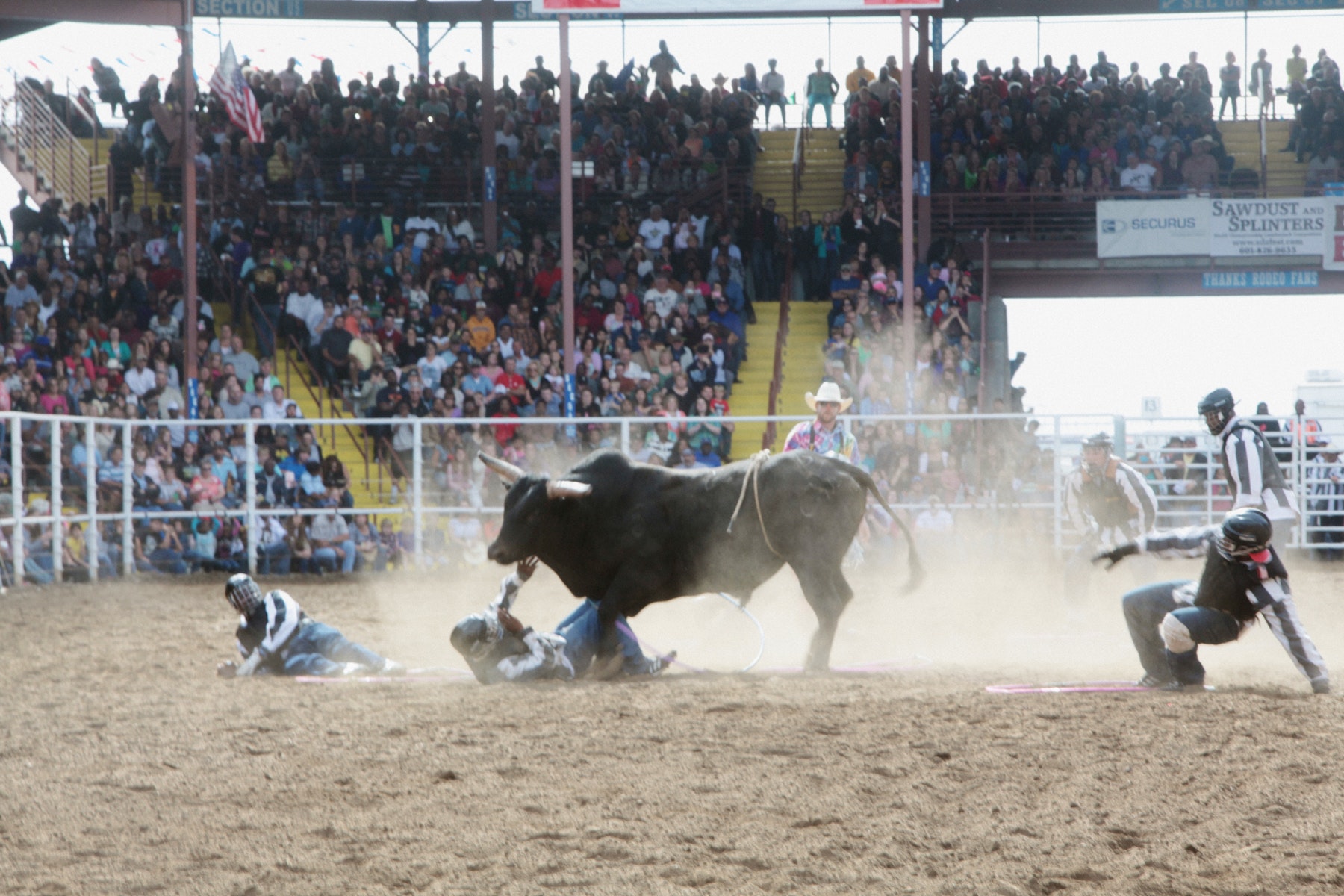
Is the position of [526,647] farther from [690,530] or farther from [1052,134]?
[1052,134]

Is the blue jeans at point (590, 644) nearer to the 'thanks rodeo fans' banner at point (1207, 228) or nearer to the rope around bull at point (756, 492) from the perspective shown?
the rope around bull at point (756, 492)

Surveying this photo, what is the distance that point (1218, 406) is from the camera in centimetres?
810

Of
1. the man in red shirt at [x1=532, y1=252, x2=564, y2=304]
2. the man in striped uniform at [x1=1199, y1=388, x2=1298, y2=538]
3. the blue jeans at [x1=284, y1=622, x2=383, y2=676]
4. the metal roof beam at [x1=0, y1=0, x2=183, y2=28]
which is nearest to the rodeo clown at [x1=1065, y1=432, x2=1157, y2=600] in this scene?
the man in striped uniform at [x1=1199, y1=388, x2=1298, y2=538]

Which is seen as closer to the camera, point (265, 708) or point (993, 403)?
point (265, 708)

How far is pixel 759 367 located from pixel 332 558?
780 cm

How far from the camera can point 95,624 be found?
1038cm

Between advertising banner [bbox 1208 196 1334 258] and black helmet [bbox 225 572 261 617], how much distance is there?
17.8m

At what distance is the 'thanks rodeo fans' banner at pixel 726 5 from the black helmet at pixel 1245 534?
10415 millimetres

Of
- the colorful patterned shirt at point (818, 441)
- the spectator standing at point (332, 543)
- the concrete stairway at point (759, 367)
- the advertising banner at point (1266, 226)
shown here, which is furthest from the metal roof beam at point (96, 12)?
the advertising banner at point (1266, 226)

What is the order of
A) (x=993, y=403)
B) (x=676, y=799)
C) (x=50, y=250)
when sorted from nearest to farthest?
(x=676, y=799)
(x=993, y=403)
(x=50, y=250)

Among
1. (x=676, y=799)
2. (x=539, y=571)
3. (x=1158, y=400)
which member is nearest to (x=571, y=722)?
(x=676, y=799)

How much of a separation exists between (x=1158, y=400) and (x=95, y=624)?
16.9 metres


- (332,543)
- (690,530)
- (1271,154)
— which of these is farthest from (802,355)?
(690,530)

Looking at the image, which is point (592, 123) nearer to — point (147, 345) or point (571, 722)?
point (147, 345)
